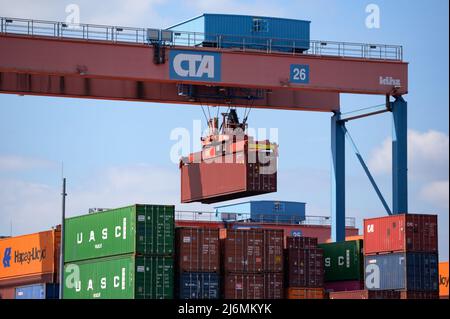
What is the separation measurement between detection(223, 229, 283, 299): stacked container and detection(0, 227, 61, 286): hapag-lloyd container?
9.31 m

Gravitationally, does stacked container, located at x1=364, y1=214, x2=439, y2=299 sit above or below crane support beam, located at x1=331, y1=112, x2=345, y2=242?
below

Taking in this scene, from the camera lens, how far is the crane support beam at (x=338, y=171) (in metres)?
52.1

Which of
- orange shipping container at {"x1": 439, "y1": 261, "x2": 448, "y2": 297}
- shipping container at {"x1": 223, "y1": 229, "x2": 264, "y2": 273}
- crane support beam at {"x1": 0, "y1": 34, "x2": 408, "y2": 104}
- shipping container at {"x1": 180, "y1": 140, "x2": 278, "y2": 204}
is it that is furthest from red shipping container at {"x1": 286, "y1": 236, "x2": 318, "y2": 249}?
orange shipping container at {"x1": 439, "y1": 261, "x2": 448, "y2": 297}

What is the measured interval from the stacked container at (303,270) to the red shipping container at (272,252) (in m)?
0.66

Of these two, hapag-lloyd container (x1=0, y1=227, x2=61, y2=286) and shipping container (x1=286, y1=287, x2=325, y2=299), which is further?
hapag-lloyd container (x1=0, y1=227, x2=61, y2=286)

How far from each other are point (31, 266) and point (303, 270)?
1306 centimetres

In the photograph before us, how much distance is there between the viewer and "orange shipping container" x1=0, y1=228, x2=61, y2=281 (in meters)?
47.8

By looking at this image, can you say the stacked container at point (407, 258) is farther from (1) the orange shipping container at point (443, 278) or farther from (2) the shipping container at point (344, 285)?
(1) the orange shipping container at point (443, 278)

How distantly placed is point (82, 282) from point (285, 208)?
59.8 metres

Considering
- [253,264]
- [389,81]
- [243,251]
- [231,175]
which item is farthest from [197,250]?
[389,81]

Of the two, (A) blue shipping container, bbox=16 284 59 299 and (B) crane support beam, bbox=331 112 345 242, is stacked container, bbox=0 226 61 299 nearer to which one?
(A) blue shipping container, bbox=16 284 59 299

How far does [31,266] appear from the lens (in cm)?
4975

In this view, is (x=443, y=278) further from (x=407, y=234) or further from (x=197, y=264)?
(x=197, y=264)
